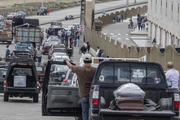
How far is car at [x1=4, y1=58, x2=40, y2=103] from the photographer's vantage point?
88.1ft

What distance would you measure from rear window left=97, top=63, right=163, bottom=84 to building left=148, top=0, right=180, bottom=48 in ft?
139

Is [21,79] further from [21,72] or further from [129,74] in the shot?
[129,74]

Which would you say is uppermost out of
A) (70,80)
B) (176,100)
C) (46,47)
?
(46,47)

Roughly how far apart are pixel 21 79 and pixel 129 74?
13051 millimetres

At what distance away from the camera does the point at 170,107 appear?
46.5 feet

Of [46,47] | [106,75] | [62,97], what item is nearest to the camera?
[106,75]

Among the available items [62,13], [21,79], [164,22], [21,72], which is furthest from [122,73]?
[62,13]

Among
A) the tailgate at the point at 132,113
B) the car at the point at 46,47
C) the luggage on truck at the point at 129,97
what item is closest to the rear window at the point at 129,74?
the luggage on truck at the point at 129,97

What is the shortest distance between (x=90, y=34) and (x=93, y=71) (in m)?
56.9

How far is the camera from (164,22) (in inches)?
2766

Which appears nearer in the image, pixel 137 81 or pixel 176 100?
pixel 176 100

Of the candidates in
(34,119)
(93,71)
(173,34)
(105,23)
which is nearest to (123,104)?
(93,71)

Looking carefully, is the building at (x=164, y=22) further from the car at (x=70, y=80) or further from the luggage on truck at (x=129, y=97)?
the luggage on truck at (x=129, y=97)

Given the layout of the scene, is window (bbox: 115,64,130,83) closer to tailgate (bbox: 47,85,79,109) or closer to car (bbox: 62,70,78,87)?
tailgate (bbox: 47,85,79,109)
